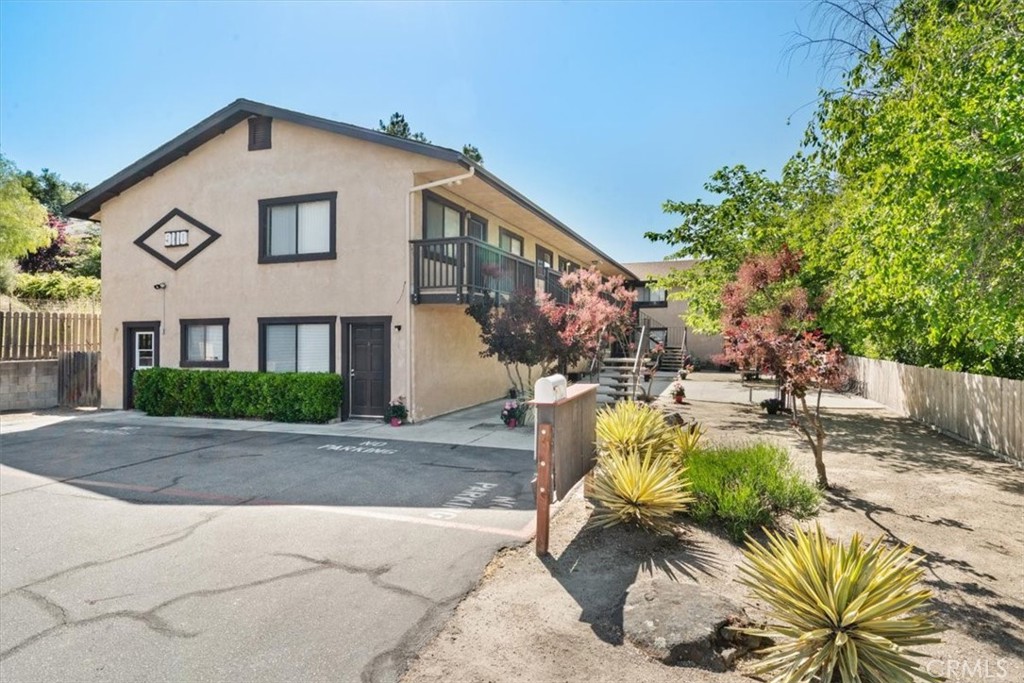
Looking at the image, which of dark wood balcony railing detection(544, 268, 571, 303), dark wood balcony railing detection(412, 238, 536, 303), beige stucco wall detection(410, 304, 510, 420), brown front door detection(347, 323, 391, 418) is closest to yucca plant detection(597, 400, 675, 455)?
dark wood balcony railing detection(412, 238, 536, 303)

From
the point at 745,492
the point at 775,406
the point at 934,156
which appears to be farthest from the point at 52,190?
the point at 934,156

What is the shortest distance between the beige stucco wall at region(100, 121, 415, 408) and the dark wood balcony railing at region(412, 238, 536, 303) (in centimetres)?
42

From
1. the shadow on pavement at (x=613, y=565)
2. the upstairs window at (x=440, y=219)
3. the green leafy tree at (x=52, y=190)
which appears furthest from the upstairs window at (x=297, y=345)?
the green leafy tree at (x=52, y=190)

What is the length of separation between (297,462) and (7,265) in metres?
24.5

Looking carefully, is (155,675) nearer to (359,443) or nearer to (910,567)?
(910,567)

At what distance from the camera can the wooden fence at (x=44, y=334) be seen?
48.0 feet

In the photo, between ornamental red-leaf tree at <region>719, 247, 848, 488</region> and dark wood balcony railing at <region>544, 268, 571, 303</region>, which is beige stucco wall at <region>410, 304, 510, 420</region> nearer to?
dark wood balcony railing at <region>544, 268, 571, 303</region>

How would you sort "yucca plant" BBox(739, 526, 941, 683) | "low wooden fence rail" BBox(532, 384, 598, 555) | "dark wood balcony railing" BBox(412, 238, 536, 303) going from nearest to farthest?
"yucca plant" BBox(739, 526, 941, 683), "low wooden fence rail" BBox(532, 384, 598, 555), "dark wood balcony railing" BBox(412, 238, 536, 303)

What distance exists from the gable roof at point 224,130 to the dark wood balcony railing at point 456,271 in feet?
5.52

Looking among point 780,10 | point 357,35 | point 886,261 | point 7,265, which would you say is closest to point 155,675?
point 886,261

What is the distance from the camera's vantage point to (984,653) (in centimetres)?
333

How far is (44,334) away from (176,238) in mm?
5097

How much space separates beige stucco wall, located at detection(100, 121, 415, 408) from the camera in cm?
1255

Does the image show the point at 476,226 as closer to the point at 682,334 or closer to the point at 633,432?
the point at 633,432
